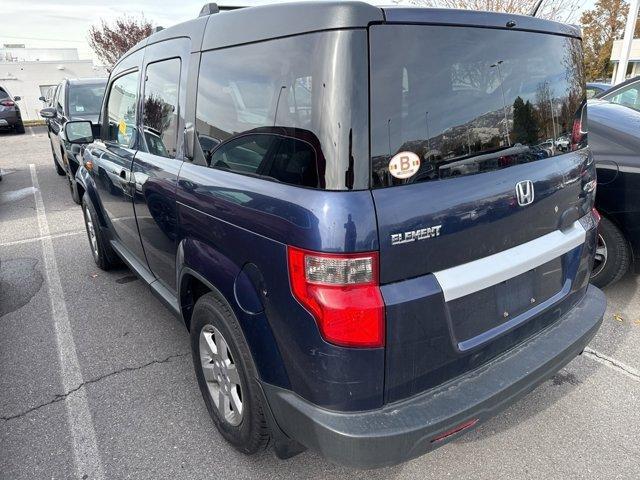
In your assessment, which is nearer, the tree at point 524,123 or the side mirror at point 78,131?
the tree at point 524,123

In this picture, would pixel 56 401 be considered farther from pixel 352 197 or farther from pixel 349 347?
pixel 352 197

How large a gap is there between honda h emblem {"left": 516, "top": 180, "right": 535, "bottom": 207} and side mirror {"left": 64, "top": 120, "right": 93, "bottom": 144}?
3643mm

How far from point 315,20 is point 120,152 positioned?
90.4 inches

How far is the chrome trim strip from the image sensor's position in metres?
1.77

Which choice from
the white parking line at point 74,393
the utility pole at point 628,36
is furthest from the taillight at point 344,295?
the utility pole at point 628,36

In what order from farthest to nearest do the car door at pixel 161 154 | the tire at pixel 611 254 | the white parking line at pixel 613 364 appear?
the tire at pixel 611 254, the white parking line at pixel 613 364, the car door at pixel 161 154

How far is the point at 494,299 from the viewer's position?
1.94 meters

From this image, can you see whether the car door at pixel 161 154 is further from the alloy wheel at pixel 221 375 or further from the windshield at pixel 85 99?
the windshield at pixel 85 99

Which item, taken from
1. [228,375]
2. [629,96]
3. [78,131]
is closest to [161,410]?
[228,375]

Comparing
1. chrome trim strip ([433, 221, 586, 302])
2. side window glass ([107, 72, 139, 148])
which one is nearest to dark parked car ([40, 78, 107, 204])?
side window glass ([107, 72, 139, 148])

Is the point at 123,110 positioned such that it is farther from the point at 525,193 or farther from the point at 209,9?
the point at 525,193

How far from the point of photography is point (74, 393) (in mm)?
2920

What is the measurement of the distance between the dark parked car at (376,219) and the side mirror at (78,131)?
2.10 meters

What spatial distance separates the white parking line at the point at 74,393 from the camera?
7.80ft
